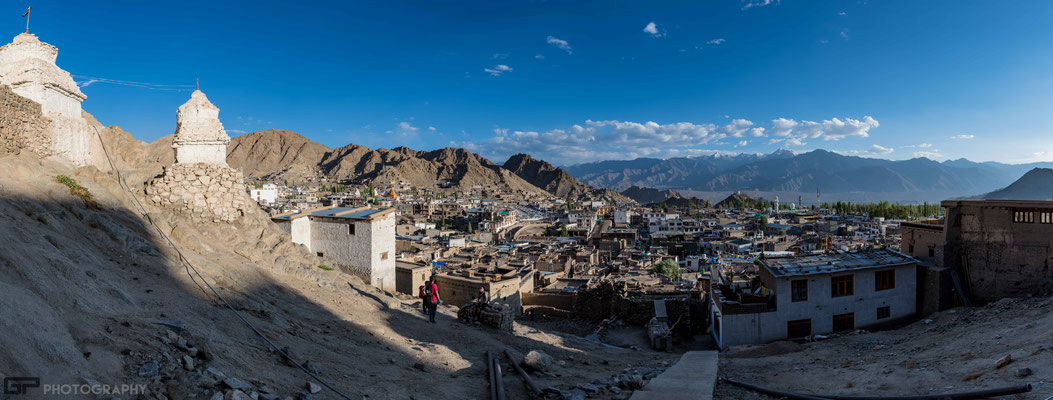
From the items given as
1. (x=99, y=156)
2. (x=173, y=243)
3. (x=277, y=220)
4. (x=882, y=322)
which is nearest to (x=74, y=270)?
(x=173, y=243)

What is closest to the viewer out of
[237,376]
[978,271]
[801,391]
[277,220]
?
[237,376]

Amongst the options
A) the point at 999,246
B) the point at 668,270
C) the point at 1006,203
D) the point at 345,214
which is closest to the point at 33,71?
the point at 345,214

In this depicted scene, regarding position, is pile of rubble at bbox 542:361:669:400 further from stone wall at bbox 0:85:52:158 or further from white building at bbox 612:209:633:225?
white building at bbox 612:209:633:225

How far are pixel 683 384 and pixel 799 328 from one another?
11.7 metres

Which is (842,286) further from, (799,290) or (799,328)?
(799,328)

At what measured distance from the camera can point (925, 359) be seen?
9.71 m

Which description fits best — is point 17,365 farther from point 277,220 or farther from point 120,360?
point 277,220

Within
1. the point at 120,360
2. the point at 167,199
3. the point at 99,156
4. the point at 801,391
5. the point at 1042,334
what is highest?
the point at 99,156

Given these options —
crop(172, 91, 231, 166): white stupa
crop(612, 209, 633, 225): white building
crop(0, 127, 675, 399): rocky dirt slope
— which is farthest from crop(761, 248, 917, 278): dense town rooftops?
crop(612, 209, 633, 225): white building

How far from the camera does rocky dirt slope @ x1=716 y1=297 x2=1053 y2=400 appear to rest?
7.53 m

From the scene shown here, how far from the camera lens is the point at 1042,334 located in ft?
30.5

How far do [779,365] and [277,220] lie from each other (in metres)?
16.9

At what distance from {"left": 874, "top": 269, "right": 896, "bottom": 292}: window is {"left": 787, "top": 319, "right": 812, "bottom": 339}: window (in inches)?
115

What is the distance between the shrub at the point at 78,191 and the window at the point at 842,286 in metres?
21.5
